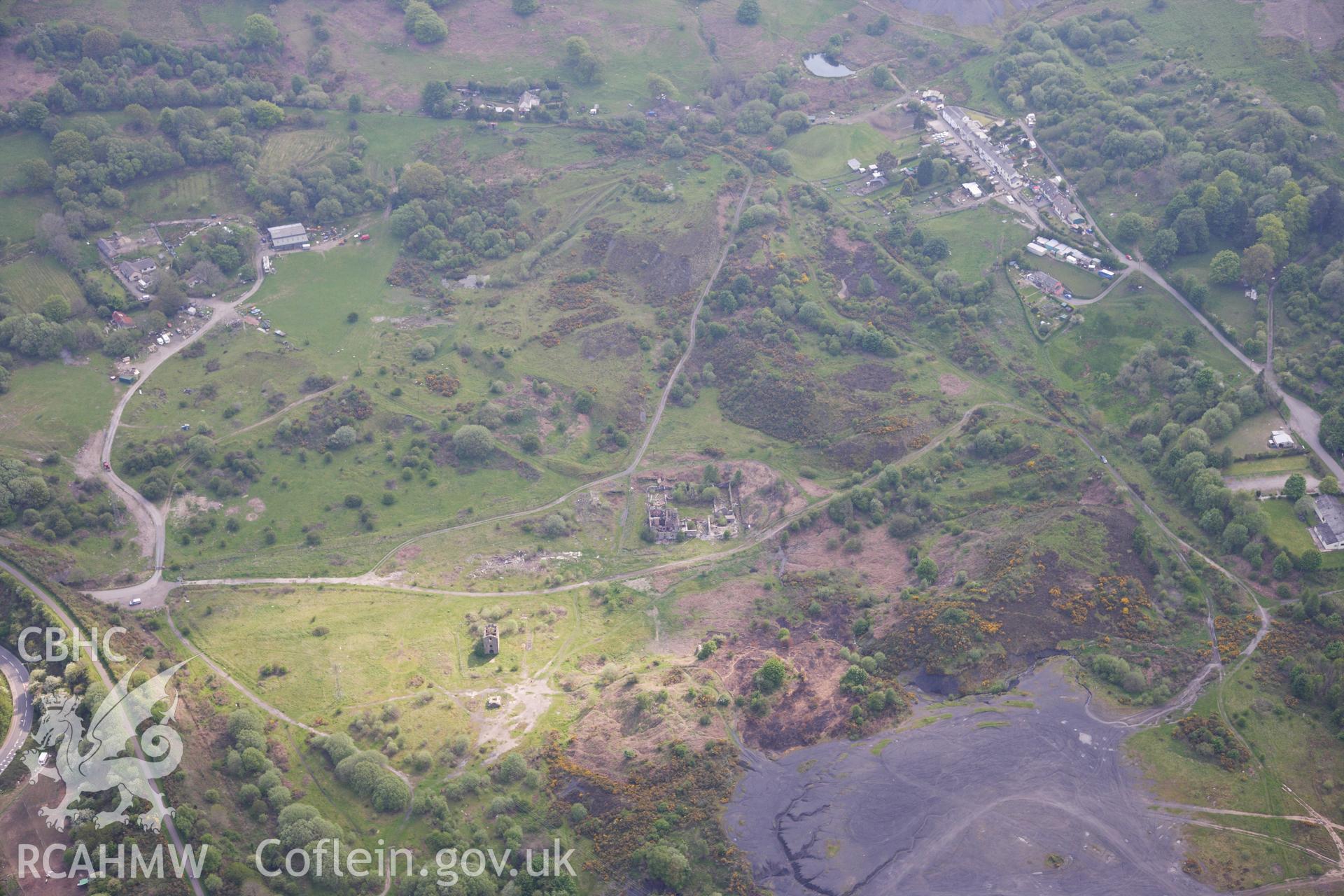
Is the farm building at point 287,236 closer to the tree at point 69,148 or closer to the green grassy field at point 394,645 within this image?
the tree at point 69,148

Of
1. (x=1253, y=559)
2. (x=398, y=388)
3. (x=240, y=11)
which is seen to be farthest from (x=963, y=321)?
(x=240, y=11)

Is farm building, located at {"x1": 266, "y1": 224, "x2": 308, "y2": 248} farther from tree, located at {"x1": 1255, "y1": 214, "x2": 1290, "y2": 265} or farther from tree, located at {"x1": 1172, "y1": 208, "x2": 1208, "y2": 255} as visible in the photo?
tree, located at {"x1": 1255, "y1": 214, "x2": 1290, "y2": 265}

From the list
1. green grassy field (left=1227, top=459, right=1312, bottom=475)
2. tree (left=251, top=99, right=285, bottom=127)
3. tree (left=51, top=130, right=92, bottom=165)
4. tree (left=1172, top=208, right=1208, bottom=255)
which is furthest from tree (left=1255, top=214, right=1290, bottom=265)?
tree (left=51, top=130, right=92, bottom=165)

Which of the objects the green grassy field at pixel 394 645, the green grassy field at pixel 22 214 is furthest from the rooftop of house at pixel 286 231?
the green grassy field at pixel 394 645

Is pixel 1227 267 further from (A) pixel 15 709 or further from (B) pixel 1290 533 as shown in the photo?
(A) pixel 15 709

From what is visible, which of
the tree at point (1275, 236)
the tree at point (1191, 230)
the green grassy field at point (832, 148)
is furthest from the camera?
the green grassy field at point (832, 148)
